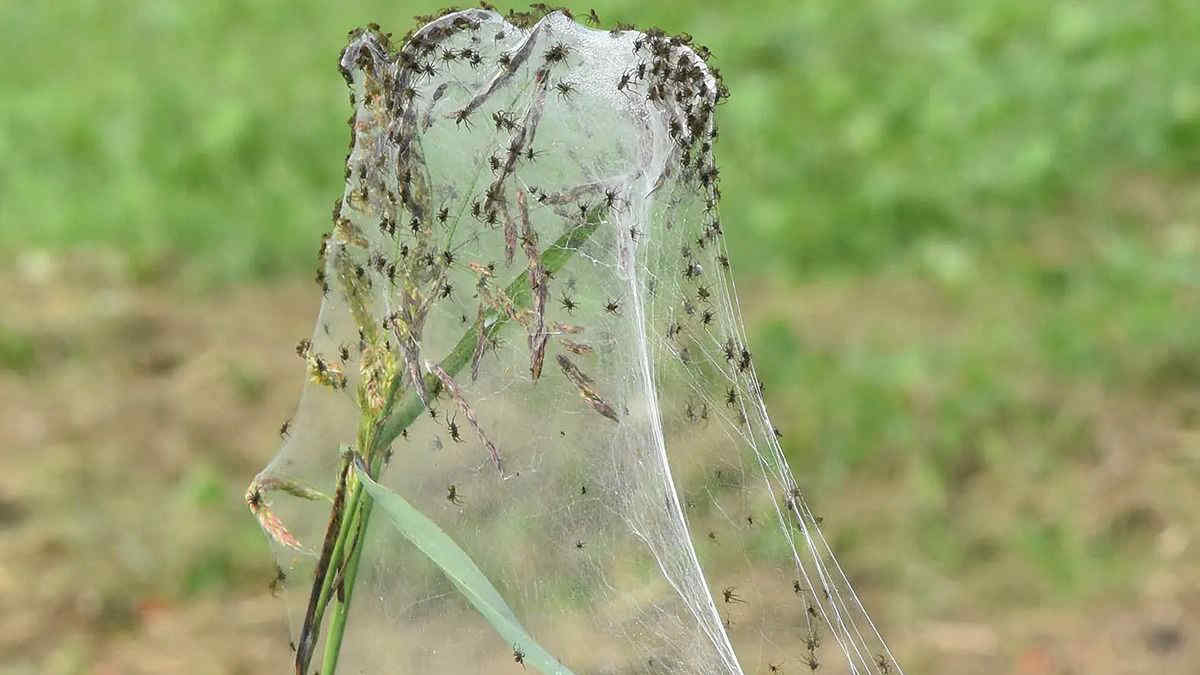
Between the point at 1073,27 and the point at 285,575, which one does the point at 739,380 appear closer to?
the point at 285,575

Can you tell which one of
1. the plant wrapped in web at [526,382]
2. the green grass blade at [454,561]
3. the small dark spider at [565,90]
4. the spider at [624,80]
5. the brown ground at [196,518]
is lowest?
the green grass blade at [454,561]

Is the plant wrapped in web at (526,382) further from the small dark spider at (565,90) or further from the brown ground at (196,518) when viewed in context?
the brown ground at (196,518)

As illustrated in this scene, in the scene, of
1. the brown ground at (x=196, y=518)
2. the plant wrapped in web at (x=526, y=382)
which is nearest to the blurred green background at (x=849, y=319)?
the brown ground at (x=196, y=518)

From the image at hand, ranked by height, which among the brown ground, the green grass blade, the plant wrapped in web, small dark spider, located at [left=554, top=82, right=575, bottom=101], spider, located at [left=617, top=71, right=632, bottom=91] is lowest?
the green grass blade

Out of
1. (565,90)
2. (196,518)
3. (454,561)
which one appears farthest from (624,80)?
(196,518)

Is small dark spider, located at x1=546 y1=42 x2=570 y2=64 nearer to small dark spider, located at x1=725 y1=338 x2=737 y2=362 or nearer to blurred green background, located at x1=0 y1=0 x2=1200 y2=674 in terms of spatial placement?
small dark spider, located at x1=725 y1=338 x2=737 y2=362

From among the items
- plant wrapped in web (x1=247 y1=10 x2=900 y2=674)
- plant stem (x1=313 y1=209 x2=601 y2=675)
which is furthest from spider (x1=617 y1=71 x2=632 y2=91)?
plant stem (x1=313 y1=209 x2=601 y2=675)

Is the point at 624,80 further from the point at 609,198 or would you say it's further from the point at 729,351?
the point at 729,351

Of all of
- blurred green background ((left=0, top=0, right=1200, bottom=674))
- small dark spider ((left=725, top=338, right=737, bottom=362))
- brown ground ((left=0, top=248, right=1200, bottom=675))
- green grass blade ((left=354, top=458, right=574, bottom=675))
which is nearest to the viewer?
green grass blade ((left=354, top=458, right=574, bottom=675))
